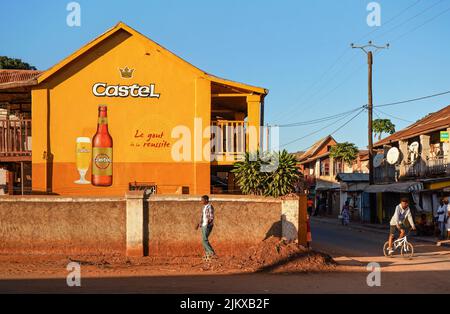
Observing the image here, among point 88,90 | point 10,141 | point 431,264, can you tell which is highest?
point 88,90

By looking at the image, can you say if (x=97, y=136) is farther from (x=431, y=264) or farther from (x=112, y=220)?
(x=431, y=264)

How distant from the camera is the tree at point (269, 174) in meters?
16.5

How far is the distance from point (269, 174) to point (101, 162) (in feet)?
19.4

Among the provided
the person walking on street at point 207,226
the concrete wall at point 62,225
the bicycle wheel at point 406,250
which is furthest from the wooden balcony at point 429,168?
the concrete wall at point 62,225

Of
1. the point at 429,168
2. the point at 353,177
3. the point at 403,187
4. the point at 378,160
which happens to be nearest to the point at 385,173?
the point at 378,160

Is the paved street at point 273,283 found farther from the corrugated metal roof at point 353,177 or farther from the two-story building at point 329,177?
the two-story building at point 329,177

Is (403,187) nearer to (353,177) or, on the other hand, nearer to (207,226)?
(353,177)

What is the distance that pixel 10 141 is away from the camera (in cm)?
1995

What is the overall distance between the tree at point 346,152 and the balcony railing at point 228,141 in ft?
140

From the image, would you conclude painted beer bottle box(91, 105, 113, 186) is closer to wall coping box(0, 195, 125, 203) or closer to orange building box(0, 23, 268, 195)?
orange building box(0, 23, 268, 195)

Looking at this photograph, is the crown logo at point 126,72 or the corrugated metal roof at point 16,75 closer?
the crown logo at point 126,72

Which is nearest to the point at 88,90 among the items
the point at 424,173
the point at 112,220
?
the point at 112,220
